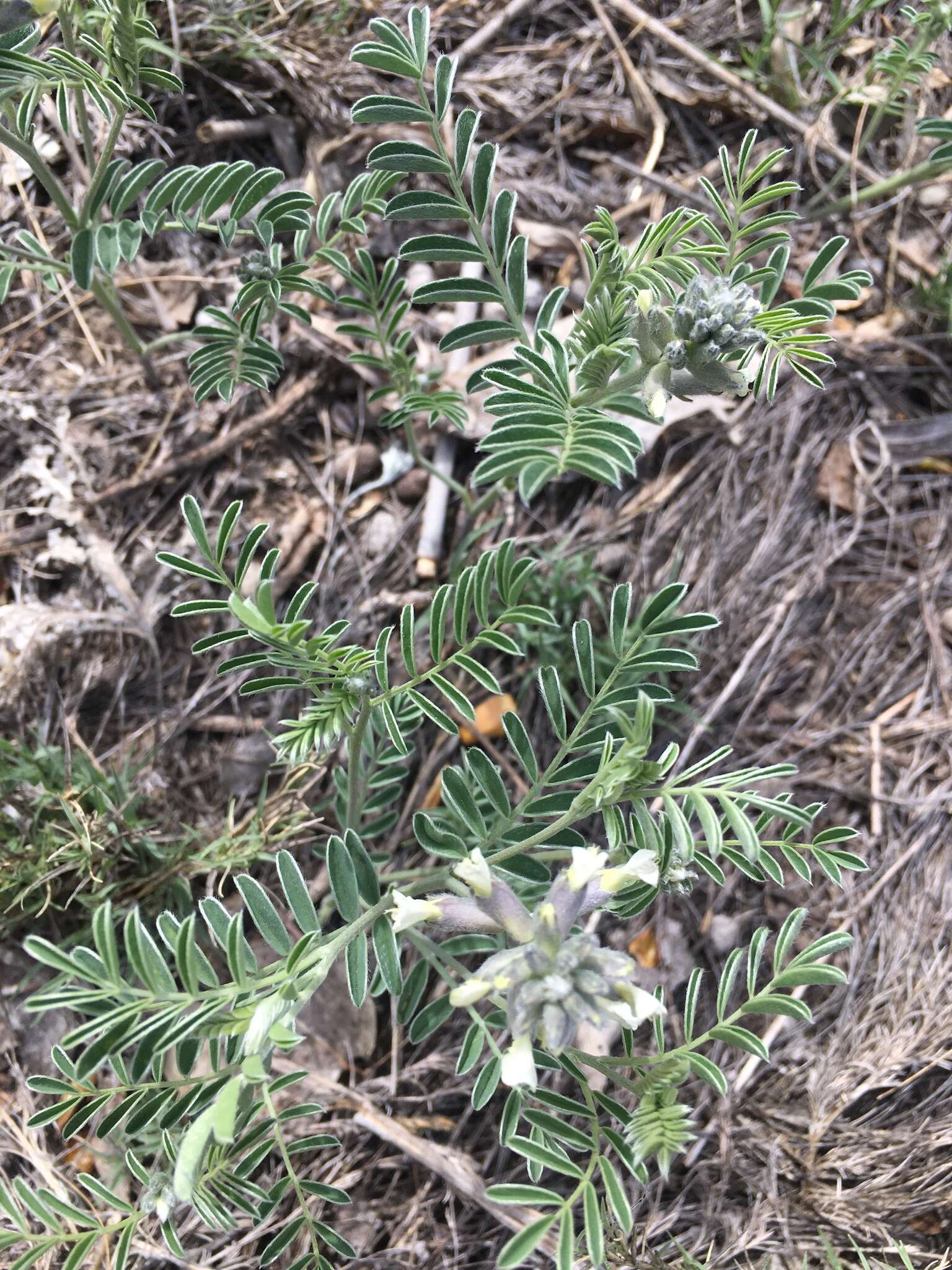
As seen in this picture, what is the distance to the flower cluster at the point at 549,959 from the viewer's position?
5.15ft

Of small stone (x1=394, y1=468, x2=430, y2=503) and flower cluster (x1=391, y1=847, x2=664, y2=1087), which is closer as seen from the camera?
flower cluster (x1=391, y1=847, x2=664, y2=1087)

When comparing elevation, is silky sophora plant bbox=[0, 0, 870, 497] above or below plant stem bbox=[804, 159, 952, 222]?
above

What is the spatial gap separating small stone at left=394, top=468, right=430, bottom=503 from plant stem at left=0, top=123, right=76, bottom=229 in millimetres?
1239

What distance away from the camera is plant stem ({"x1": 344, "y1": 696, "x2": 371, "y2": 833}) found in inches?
75.6

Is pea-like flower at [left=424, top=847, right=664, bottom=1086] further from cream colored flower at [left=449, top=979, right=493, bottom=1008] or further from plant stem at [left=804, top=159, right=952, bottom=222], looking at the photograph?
plant stem at [left=804, top=159, right=952, bottom=222]

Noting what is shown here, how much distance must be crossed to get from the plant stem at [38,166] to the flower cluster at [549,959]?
6.11ft

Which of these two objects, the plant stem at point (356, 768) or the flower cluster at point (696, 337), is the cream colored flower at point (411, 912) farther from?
the flower cluster at point (696, 337)

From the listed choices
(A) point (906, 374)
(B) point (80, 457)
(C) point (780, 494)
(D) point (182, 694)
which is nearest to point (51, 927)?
(D) point (182, 694)

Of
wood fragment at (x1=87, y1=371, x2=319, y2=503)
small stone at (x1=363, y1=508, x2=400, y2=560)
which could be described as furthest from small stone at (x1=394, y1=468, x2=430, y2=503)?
wood fragment at (x1=87, y1=371, x2=319, y2=503)

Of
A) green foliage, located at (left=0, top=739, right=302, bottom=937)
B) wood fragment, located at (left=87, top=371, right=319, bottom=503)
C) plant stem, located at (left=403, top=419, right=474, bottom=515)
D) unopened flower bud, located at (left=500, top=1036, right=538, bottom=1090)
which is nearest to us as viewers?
unopened flower bud, located at (left=500, top=1036, right=538, bottom=1090)

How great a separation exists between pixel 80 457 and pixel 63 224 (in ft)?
2.54

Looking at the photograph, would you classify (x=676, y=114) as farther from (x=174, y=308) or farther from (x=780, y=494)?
(x=174, y=308)

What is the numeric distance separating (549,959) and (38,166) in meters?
2.12

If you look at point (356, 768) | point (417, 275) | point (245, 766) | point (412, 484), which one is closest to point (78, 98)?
point (417, 275)
